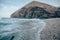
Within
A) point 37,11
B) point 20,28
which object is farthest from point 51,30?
point 20,28

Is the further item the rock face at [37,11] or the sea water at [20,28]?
the rock face at [37,11]

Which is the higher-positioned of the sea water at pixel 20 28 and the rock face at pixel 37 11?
the rock face at pixel 37 11

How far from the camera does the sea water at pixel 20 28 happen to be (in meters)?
2.01

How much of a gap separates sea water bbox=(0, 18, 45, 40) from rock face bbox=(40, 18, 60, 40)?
3.5 inches

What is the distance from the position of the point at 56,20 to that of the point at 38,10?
436 mm

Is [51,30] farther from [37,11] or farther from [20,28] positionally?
[20,28]

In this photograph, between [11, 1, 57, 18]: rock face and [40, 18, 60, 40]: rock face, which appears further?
[11, 1, 57, 18]: rock face

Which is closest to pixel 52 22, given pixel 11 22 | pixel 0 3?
pixel 11 22

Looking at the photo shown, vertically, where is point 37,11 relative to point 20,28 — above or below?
above

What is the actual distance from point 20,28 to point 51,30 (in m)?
0.63

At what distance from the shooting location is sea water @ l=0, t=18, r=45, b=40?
6.60ft

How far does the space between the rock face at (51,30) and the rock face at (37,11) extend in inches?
5.2

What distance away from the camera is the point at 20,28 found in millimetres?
2080

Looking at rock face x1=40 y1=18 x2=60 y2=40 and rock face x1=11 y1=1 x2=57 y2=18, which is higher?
rock face x1=11 y1=1 x2=57 y2=18
